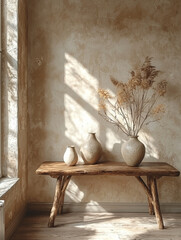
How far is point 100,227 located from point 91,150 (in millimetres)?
875

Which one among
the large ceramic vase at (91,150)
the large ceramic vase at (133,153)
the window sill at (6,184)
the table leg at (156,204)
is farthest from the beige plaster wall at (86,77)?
the window sill at (6,184)

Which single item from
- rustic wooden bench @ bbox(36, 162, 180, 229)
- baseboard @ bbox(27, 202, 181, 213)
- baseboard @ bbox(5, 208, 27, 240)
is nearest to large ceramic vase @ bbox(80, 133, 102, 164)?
rustic wooden bench @ bbox(36, 162, 180, 229)

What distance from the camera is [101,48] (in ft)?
12.2

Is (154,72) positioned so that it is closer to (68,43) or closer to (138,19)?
(138,19)

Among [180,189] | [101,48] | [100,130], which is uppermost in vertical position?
[101,48]

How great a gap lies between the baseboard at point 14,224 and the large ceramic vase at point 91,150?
0.98 metres

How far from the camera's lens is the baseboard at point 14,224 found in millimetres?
2816

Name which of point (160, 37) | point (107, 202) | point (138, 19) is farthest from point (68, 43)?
point (107, 202)

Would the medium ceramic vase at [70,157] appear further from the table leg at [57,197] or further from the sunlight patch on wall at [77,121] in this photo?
the sunlight patch on wall at [77,121]

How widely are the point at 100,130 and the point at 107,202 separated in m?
0.95

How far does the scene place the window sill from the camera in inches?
107

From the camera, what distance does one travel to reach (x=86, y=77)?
3.73 metres

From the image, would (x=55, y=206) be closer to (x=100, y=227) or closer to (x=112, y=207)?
(x=100, y=227)

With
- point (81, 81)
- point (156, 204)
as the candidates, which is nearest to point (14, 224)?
point (156, 204)
